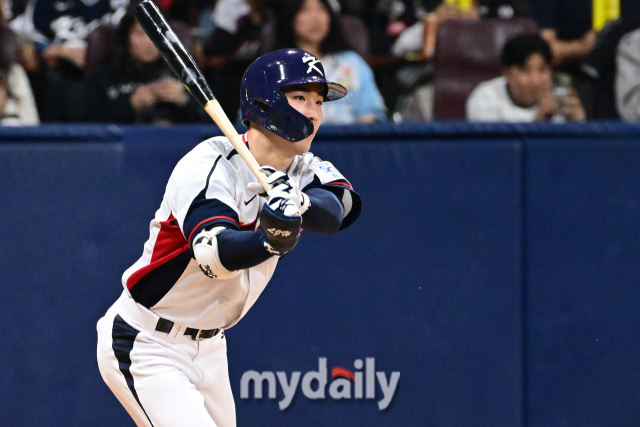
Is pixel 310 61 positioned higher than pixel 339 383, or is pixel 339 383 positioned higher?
pixel 310 61

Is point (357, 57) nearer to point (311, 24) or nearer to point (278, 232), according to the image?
point (311, 24)

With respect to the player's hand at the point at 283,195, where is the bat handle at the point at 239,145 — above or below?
above

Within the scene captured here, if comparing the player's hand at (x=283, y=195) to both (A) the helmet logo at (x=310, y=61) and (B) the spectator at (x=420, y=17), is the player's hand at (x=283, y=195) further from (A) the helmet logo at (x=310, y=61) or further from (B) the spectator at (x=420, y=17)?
(B) the spectator at (x=420, y=17)

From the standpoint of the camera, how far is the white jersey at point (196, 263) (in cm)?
243

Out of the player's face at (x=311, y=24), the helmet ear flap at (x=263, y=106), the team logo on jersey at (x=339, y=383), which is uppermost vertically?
the player's face at (x=311, y=24)

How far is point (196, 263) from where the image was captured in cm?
250

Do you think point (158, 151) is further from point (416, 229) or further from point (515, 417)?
point (515, 417)

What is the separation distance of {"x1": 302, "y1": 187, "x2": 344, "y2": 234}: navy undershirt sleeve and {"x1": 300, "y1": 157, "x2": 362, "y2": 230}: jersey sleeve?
0.24 ft

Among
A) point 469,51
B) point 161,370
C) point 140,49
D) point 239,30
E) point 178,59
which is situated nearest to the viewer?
point 161,370

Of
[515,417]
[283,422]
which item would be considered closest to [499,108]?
[515,417]

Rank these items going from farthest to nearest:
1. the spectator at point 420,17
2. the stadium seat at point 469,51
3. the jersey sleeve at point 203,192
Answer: the spectator at point 420,17 < the stadium seat at point 469,51 < the jersey sleeve at point 203,192

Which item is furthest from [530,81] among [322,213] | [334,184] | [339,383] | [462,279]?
[322,213]

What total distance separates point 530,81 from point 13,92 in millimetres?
3003

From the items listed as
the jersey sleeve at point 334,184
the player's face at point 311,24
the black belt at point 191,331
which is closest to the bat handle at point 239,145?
the jersey sleeve at point 334,184
